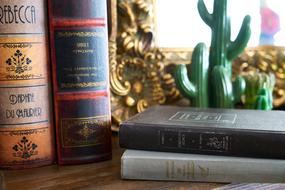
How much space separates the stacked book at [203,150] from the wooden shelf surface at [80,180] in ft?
0.04

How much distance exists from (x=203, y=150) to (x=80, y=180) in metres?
0.14

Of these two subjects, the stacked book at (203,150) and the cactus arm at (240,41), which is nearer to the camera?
the stacked book at (203,150)

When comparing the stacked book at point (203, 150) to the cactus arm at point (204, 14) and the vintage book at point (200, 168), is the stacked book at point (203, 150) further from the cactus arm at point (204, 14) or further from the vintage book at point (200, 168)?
the cactus arm at point (204, 14)

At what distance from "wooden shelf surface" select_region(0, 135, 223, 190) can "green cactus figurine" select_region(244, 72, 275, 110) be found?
24 centimetres

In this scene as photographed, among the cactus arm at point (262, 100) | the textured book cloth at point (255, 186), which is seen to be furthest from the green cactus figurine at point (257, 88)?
the textured book cloth at point (255, 186)

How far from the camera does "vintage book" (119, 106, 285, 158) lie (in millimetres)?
433

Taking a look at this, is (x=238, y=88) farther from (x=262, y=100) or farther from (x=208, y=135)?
(x=208, y=135)

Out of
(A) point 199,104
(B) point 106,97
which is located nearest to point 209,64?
(A) point 199,104

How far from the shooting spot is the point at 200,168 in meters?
0.44

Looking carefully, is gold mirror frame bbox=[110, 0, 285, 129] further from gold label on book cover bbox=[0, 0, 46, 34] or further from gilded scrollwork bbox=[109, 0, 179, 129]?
gold label on book cover bbox=[0, 0, 46, 34]

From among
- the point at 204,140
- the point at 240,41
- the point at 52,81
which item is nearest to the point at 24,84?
the point at 52,81

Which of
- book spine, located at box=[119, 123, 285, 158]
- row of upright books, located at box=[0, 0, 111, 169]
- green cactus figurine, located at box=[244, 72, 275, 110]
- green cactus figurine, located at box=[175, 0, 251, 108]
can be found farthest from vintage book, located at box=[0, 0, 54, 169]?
green cactus figurine, located at box=[244, 72, 275, 110]

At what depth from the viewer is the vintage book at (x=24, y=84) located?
18.5 inches

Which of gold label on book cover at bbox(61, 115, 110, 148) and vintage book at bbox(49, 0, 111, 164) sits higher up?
vintage book at bbox(49, 0, 111, 164)
